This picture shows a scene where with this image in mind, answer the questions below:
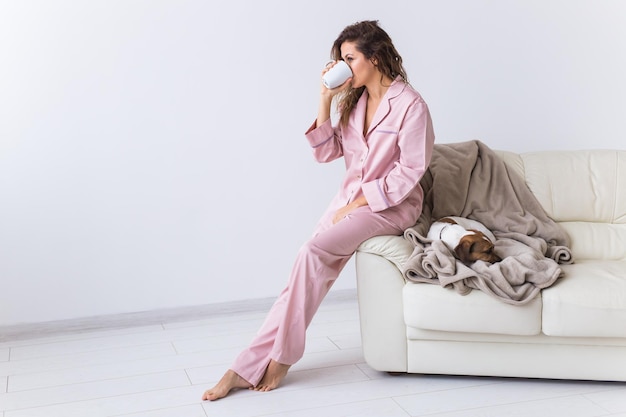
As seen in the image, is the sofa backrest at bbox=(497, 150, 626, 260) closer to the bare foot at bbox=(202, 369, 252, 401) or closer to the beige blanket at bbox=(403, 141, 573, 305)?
the beige blanket at bbox=(403, 141, 573, 305)

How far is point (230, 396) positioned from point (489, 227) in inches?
45.4

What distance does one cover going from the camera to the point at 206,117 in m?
3.54

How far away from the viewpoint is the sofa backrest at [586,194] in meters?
3.11

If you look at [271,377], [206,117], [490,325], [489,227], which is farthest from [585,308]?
[206,117]

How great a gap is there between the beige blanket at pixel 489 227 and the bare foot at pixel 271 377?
54cm

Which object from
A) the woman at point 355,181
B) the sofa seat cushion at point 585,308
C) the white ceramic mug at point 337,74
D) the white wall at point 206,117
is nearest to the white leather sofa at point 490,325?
the sofa seat cushion at point 585,308

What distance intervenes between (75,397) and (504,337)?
146 centimetres

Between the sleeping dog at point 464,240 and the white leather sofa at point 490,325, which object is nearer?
the white leather sofa at point 490,325

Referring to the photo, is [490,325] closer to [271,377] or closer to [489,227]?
[489,227]

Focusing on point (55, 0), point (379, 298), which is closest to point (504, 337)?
point (379, 298)

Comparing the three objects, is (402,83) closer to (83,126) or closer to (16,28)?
(83,126)

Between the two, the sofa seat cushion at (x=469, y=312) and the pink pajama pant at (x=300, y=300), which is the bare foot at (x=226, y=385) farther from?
the sofa seat cushion at (x=469, y=312)

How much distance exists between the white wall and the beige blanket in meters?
0.75

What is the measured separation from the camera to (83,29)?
333 centimetres
